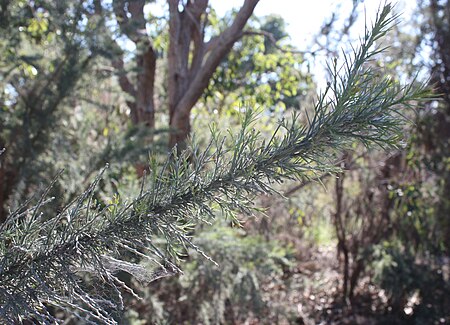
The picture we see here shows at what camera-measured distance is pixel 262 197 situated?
262 inches

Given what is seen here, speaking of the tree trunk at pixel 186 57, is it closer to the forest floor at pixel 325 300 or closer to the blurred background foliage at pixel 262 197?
the blurred background foliage at pixel 262 197

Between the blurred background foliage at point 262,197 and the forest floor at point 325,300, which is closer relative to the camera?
the blurred background foliage at point 262,197

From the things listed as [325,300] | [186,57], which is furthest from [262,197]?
[325,300]

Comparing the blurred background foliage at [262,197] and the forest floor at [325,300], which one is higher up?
the blurred background foliage at [262,197]

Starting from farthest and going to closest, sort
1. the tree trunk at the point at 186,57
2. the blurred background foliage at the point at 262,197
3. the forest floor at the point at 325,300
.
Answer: the forest floor at the point at 325,300 < the tree trunk at the point at 186,57 < the blurred background foliage at the point at 262,197

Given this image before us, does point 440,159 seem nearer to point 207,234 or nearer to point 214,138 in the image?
point 207,234

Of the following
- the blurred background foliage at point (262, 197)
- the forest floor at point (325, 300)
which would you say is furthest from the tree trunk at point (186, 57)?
the forest floor at point (325, 300)

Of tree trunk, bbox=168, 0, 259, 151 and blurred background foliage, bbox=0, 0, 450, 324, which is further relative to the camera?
tree trunk, bbox=168, 0, 259, 151

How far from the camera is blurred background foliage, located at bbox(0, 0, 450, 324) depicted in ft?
14.7

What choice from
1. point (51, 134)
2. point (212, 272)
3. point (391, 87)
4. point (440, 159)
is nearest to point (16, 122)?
point (51, 134)

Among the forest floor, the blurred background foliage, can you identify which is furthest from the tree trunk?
the forest floor

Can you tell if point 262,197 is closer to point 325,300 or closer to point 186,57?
point 186,57

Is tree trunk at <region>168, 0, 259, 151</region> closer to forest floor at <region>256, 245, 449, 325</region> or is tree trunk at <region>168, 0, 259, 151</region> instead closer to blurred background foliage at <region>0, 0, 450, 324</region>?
blurred background foliage at <region>0, 0, 450, 324</region>

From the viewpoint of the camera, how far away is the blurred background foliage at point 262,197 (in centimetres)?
447
